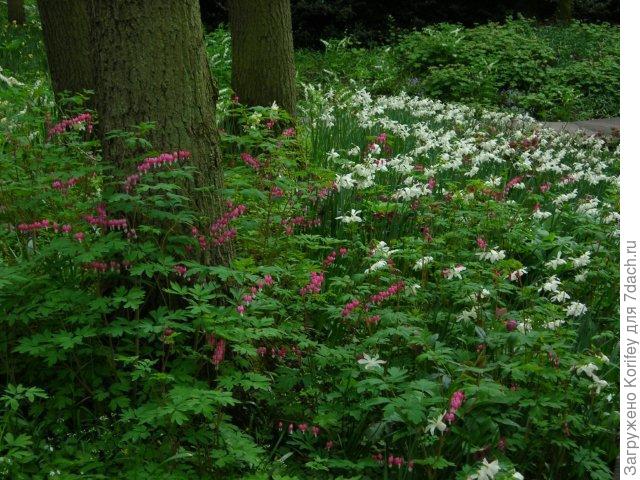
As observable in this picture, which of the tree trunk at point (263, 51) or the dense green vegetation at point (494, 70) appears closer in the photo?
the tree trunk at point (263, 51)

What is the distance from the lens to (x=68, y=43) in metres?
6.80

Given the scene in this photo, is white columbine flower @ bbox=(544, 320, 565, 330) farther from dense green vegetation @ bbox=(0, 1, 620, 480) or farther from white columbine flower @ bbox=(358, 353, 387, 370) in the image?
white columbine flower @ bbox=(358, 353, 387, 370)

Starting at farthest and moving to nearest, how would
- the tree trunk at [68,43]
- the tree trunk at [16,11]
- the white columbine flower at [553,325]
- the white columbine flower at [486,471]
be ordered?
the tree trunk at [16,11], the tree trunk at [68,43], the white columbine flower at [553,325], the white columbine flower at [486,471]

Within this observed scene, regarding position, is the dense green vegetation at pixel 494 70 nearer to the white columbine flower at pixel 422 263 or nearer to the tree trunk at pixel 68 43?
the tree trunk at pixel 68 43

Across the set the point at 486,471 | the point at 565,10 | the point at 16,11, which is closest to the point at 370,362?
the point at 486,471

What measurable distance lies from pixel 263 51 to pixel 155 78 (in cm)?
390

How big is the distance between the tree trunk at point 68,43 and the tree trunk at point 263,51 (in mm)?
1407

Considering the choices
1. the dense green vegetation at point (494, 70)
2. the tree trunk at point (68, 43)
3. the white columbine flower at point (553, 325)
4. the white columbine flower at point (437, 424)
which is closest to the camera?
the white columbine flower at point (437, 424)

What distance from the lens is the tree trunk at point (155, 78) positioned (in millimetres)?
3344

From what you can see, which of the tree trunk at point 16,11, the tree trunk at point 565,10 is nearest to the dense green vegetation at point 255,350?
the tree trunk at point 16,11

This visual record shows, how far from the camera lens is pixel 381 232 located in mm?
5238

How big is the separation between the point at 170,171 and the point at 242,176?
52.0 inches

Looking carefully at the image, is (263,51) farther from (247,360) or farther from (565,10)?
(565,10)
